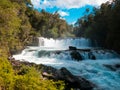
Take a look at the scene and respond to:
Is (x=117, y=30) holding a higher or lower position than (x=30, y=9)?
lower

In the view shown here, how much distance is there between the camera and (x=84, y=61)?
88.9ft

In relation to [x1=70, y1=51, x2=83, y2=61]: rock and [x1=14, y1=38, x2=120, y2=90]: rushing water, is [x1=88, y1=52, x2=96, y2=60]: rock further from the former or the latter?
[x1=70, y1=51, x2=83, y2=61]: rock

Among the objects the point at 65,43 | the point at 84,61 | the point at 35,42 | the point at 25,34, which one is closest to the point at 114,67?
the point at 84,61

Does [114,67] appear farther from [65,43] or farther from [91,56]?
[65,43]

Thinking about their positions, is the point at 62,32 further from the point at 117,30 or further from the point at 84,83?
the point at 84,83

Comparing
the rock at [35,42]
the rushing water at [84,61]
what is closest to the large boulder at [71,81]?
the rushing water at [84,61]

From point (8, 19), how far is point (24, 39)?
→ 13.8m

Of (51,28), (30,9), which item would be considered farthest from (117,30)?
(51,28)

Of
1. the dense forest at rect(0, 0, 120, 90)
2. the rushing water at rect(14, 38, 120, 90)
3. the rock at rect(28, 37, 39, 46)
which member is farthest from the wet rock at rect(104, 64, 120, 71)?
the rock at rect(28, 37, 39, 46)

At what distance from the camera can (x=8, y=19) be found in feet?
74.1

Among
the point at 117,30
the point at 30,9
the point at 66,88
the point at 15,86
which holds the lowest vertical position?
the point at 66,88

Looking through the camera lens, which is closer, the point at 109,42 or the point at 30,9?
the point at 109,42

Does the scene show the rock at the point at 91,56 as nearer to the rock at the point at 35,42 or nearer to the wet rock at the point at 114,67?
the wet rock at the point at 114,67

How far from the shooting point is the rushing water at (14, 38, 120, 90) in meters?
18.7
